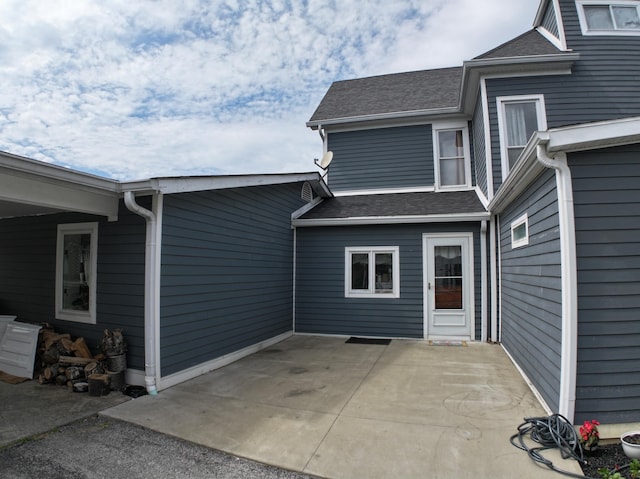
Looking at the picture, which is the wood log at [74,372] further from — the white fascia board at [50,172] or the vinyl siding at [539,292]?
the vinyl siding at [539,292]

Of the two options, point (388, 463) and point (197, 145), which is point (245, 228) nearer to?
point (388, 463)

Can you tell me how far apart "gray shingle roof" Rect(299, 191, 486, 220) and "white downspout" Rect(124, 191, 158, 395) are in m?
3.97

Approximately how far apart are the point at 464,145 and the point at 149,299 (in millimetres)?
7455

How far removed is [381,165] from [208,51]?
15.2 feet

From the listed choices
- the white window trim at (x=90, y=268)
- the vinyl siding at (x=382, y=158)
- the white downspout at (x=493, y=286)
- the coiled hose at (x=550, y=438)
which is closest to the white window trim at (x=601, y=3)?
the vinyl siding at (x=382, y=158)

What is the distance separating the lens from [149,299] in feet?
14.6

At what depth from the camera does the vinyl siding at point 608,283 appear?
3086 millimetres

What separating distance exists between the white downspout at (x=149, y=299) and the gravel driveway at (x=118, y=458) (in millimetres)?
950

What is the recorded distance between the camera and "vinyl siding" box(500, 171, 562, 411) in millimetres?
3406

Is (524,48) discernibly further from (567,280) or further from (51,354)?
(51,354)

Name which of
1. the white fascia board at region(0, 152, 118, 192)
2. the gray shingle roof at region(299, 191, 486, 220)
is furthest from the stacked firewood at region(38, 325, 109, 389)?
the gray shingle roof at region(299, 191, 486, 220)

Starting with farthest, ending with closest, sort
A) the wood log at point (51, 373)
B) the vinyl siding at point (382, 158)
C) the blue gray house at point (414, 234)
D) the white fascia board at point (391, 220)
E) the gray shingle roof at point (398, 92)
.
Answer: the vinyl siding at point (382, 158) < the gray shingle roof at point (398, 92) < the white fascia board at point (391, 220) < the wood log at point (51, 373) < the blue gray house at point (414, 234)

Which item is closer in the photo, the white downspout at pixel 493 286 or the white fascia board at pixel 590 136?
the white fascia board at pixel 590 136

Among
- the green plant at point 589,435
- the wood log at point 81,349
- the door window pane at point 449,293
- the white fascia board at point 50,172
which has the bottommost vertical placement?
the green plant at point 589,435
